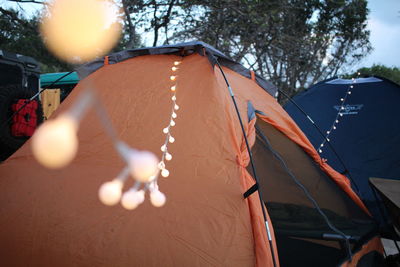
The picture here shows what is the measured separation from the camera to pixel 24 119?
451 cm

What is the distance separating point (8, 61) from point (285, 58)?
26.5 ft

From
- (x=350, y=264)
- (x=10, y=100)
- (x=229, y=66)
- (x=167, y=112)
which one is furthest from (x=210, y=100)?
(x=10, y=100)

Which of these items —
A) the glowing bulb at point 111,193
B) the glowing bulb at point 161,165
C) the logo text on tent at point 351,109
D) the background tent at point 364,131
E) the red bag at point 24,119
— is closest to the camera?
the glowing bulb at point 111,193

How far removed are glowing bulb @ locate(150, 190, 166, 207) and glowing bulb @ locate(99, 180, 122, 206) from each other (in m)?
0.19

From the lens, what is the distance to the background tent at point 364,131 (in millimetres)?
3631

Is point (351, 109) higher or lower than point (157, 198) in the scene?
higher

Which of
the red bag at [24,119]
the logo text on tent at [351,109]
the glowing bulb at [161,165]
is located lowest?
the red bag at [24,119]

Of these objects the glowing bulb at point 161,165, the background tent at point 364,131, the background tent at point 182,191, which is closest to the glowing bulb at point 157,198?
the background tent at point 182,191

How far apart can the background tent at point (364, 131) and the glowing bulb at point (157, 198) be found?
2.68 metres

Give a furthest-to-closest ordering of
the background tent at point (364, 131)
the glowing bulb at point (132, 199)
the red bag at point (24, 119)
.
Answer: the red bag at point (24, 119), the background tent at point (364, 131), the glowing bulb at point (132, 199)

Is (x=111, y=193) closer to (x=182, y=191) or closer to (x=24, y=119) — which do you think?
(x=182, y=191)

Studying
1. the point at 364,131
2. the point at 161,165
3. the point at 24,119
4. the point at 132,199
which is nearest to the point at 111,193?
the point at 132,199

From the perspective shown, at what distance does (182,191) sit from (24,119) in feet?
12.2

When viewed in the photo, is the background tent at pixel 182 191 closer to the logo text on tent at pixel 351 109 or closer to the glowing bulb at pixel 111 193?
the glowing bulb at pixel 111 193
